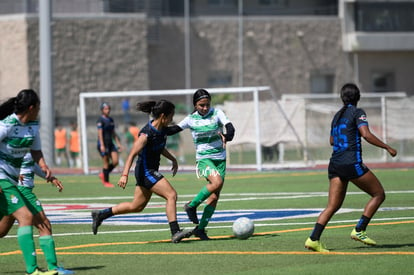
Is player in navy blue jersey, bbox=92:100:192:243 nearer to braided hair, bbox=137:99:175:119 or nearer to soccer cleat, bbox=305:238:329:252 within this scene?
braided hair, bbox=137:99:175:119

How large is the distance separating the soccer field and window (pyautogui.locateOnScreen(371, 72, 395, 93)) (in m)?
34.7

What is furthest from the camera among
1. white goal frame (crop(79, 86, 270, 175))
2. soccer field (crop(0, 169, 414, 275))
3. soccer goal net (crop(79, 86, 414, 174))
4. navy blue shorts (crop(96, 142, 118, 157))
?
soccer goal net (crop(79, 86, 414, 174))

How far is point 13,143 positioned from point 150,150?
9.88 ft

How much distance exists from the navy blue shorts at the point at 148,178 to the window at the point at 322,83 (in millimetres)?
43915

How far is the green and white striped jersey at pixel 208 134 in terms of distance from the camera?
14.2 meters

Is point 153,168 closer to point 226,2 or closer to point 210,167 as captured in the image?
point 210,167

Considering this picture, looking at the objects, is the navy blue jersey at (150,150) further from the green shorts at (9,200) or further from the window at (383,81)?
the window at (383,81)

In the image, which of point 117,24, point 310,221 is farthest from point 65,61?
point 310,221

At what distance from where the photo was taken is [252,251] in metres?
12.0

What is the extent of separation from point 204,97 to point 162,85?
126 feet

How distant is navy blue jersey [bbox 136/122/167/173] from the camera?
13180 mm

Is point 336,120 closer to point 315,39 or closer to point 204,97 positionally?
point 204,97

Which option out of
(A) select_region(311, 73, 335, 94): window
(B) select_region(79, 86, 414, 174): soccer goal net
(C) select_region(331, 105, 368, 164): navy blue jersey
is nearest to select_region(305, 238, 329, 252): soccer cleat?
(C) select_region(331, 105, 368, 164): navy blue jersey

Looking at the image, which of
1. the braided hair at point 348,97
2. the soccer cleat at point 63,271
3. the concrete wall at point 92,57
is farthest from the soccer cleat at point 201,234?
the concrete wall at point 92,57
